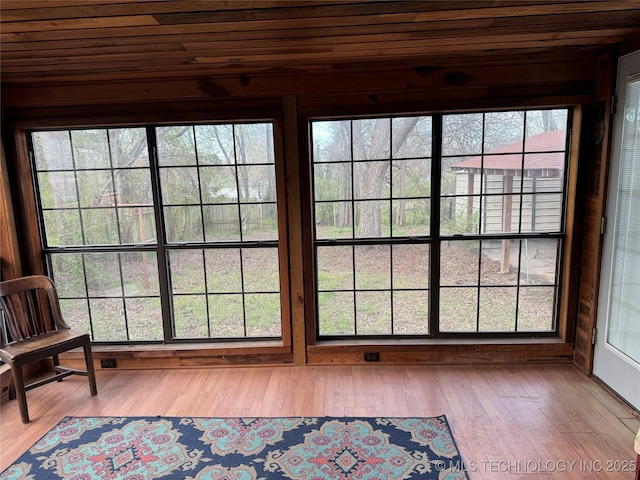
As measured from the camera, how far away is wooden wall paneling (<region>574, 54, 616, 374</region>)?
2.71 meters

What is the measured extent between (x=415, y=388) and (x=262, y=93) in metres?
2.46

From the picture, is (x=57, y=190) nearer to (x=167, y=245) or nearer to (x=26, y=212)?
(x=26, y=212)

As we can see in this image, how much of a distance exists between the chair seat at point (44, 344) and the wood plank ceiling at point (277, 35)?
1.88 metres

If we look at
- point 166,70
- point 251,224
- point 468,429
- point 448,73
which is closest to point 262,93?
point 166,70

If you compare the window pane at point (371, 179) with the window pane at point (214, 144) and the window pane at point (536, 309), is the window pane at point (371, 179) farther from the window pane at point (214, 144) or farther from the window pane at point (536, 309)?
the window pane at point (536, 309)

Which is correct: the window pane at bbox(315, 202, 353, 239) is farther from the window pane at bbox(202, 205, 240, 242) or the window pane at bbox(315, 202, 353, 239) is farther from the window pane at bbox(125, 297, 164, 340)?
the window pane at bbox(125, 297, 164, 340)

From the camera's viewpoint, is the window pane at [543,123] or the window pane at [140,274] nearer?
the window pane at [543,123]

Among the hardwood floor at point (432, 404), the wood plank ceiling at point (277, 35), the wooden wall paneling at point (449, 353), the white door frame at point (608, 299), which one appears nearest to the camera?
the wood plank ceiling at point (277, 35)

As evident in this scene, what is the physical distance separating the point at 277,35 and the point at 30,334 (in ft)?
9.04

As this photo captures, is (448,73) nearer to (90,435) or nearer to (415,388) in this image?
(415,388)

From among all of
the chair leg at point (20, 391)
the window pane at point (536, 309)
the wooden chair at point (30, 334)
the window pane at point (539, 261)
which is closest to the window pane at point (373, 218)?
the window pane at point (539, 261)

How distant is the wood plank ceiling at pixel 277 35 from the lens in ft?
6.48

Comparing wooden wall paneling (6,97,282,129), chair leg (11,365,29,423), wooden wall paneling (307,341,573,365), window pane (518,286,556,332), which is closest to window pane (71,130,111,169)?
wooden wall paneling (6,97,282,129)

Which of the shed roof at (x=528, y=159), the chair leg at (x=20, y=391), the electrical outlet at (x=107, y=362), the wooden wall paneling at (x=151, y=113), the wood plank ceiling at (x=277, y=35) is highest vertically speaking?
the wood plank ceiling at (x=277, y=35)
